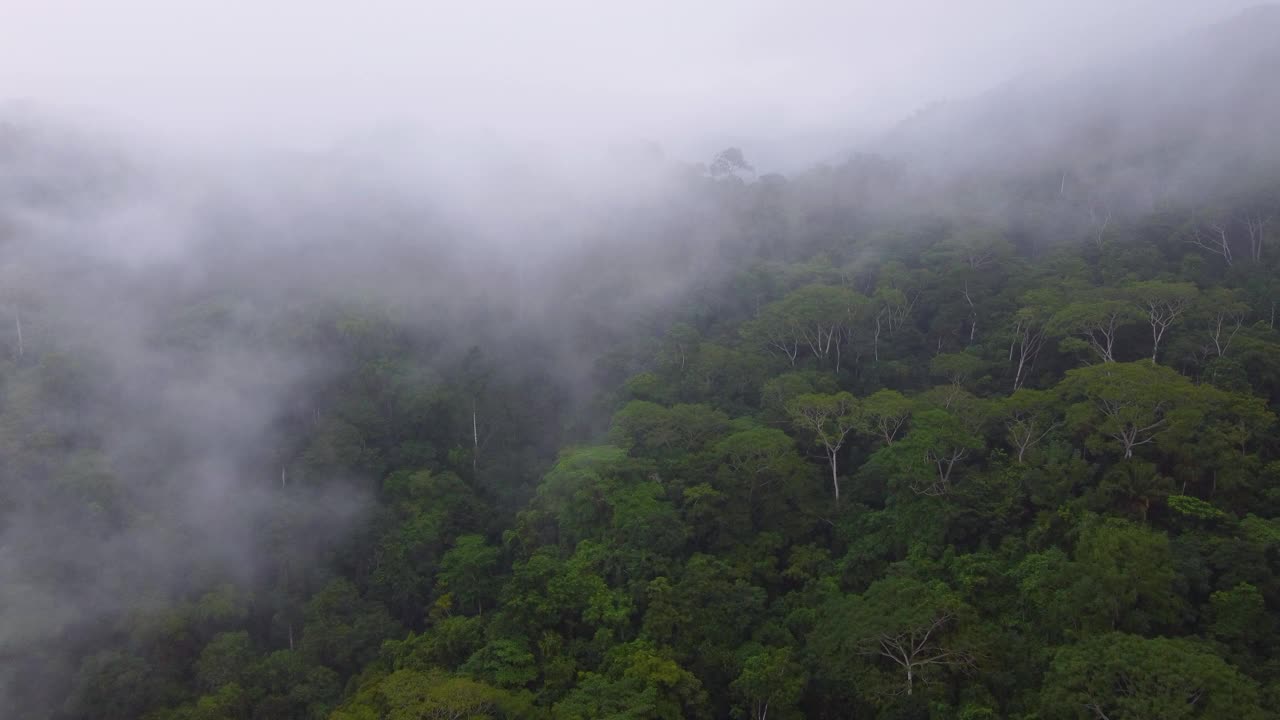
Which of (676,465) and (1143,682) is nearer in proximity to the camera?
(1143,682)

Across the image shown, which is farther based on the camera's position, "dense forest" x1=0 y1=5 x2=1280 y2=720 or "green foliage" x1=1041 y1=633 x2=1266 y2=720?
"dense forest" x1=0 y1=5 x2=1280 y2=720

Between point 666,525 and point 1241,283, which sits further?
point 1241,283

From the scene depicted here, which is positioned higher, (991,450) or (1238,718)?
(991,450)

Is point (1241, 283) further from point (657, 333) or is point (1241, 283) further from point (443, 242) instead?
point (443, 242)

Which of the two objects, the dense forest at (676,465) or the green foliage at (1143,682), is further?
the dense forest at (676,465)

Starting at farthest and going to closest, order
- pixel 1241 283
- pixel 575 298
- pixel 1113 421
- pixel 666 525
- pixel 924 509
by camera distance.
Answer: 1. pixel 575 298
2. pixel 1241 283
3. pixel 666 525
4. pixel 924 509
5. pixel 1113 421

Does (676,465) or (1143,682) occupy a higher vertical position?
(676,465)

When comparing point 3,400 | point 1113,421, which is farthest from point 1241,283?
point 3,400

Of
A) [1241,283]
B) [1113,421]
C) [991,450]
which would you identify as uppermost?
[1241,283]
